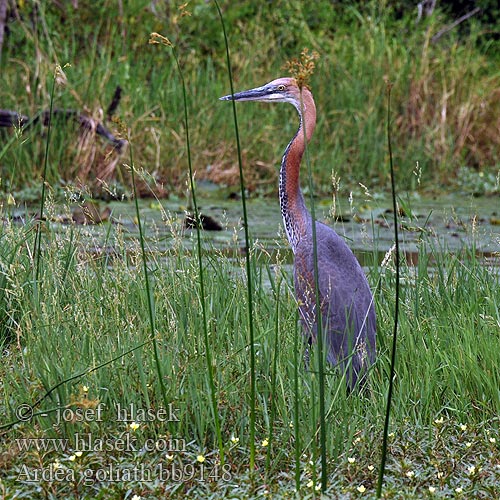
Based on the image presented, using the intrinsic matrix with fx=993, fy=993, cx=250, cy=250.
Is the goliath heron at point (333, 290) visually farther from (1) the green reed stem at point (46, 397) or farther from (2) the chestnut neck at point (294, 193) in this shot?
(1) the green reed stem at point (46, 397)

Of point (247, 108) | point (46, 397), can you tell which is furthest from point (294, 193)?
point (247, 108)

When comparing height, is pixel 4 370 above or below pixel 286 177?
below

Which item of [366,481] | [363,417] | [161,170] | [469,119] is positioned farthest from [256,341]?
[469,119]

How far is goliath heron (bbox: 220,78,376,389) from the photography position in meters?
3.49

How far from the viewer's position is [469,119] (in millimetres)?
9859

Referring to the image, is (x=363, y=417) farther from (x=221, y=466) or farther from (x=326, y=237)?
(x=326, y=237)

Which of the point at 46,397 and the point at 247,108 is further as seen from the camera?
the point at 247,108

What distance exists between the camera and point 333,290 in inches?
147

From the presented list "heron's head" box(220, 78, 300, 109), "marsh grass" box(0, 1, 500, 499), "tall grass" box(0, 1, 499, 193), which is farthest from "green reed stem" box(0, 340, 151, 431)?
"tall grass" box(0, 1, 499, 193)

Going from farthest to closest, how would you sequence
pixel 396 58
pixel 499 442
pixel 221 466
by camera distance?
pixel 396 58, pixel 499 442, pixel 221 466

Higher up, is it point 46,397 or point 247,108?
point 247,108

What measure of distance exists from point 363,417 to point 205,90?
21.7ft

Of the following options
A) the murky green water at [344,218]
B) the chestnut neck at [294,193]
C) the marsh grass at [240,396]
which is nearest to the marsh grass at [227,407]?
the marsh grass at [240,396]

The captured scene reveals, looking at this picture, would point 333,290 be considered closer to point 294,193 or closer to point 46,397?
point 294,193
